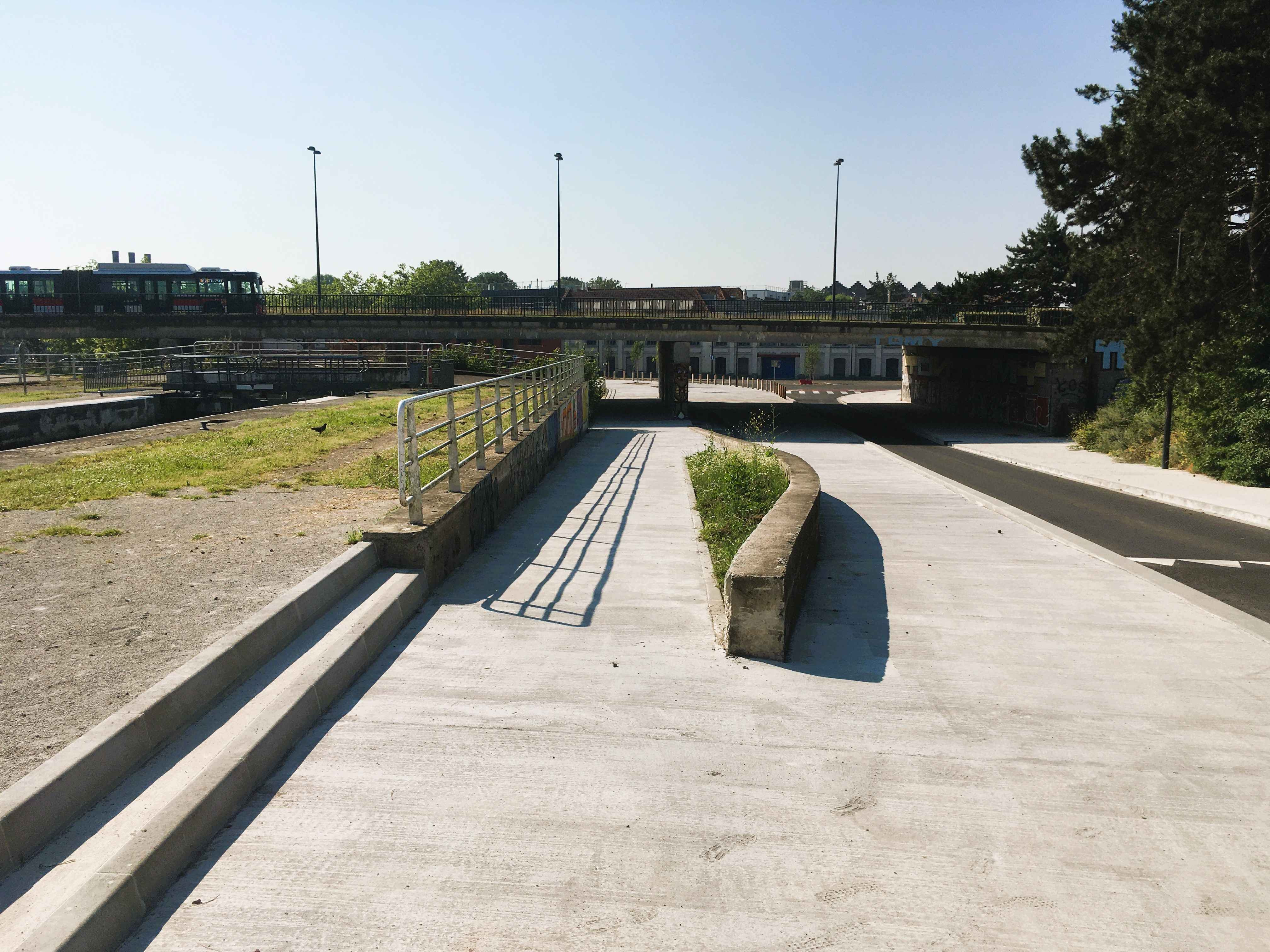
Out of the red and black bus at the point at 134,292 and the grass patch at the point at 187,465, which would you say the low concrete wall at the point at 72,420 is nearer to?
the grass patch at the point at 187,465

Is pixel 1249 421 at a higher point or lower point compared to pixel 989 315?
lower

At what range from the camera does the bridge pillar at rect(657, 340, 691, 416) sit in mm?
42031

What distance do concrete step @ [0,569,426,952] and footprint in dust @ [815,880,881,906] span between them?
9.69 feet

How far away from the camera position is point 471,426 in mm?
16891

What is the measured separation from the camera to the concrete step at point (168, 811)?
3.41m

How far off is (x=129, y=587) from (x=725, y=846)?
5.29 meters

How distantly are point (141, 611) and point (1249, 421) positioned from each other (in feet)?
74.2

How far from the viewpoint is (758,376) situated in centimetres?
10488

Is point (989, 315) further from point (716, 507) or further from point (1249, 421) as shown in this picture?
point (716, 507)

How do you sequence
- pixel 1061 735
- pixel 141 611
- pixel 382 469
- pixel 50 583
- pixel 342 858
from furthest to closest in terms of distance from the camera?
pixel 382 469 < pixel 50 583 < pixel 141 611 < pixel 1061 735 < pixel 342 858

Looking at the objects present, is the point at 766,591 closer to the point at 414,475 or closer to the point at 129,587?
the point at 414,475

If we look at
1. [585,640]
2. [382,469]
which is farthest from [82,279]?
[585,640]

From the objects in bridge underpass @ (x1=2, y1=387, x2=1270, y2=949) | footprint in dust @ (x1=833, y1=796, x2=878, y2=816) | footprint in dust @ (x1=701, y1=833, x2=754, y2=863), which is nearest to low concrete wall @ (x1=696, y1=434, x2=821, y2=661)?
bridge underpass @ (x1=2, y1=387, x2=1270, y2=949)

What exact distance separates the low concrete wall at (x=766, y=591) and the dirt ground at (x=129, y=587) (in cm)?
363
